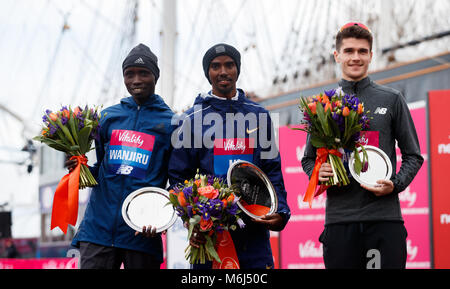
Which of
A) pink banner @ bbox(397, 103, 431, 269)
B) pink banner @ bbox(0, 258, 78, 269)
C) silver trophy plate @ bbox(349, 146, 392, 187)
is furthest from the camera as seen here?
pink banner @ bbox(397, 103, 431, 269)

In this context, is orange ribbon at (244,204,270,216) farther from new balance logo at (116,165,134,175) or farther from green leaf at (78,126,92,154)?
green leaf at (78,126,92,154)

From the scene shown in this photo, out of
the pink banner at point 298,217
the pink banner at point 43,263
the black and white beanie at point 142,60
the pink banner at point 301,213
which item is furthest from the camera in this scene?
the pink banner at point 298,217

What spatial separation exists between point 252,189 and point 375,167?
723mm

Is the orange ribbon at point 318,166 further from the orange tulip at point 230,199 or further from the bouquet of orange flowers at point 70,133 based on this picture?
the bouquet of orange flowers at point 70,133

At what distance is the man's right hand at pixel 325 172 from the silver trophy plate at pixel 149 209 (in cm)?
94

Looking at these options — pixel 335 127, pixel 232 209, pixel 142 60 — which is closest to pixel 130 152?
pixel 142 60

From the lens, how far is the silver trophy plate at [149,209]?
343 centimetres

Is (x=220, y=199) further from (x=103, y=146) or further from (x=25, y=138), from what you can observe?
(x=25, y=138)

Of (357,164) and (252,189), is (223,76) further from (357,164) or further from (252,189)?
A: (357,164)

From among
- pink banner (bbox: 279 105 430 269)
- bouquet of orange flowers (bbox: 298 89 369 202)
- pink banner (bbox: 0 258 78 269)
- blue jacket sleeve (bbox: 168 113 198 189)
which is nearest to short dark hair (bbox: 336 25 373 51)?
bouquet of orange flowers (bbox: 298 89 369 202)

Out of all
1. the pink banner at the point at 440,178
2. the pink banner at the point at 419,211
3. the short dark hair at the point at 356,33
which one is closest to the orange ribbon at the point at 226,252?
the short dark hair at the point at 356,33

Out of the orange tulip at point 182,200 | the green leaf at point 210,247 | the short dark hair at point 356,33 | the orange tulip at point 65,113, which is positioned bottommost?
the green leaf at point 210,247

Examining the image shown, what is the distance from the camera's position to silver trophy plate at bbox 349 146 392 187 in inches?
124
